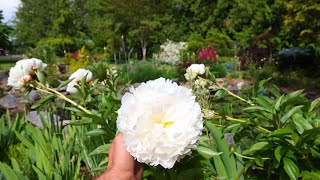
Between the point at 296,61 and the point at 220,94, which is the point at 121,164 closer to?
the point at 220,94

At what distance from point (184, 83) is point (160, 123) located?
8697mm

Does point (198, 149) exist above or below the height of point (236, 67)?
above

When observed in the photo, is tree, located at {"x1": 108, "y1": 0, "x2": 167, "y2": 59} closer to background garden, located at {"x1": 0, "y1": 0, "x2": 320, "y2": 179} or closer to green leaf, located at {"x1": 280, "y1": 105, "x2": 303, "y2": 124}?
background garden, located at {"x1": 0, "y1": 0, "x2": 320, "y2": 179}

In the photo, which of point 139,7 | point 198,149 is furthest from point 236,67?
point 198,149

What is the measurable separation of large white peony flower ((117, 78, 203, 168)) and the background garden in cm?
15

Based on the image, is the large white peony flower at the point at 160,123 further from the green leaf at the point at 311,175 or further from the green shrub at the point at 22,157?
the green shrub at the point at 22,157

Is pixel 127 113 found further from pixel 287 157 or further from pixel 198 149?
pixel 287 157

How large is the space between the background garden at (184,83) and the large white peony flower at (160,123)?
0.15 m

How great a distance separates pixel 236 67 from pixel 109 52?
11577 mm

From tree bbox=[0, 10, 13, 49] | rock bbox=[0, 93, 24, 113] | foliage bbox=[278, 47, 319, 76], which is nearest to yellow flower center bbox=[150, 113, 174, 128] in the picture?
Result: rock bbox=[0, 93, 24, 113]

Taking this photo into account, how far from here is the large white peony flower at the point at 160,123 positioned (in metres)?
0.71

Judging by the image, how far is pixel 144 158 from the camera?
715 mm

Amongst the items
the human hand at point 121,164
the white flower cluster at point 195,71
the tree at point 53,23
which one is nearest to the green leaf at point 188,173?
the human hand at point 121,164

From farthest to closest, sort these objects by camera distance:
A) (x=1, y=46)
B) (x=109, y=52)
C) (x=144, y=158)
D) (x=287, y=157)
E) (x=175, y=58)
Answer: (x=1, y=46) < (x=109, y=52) < (x=175, y=58) < (x=287, y=157) < (x=144, y=158)
